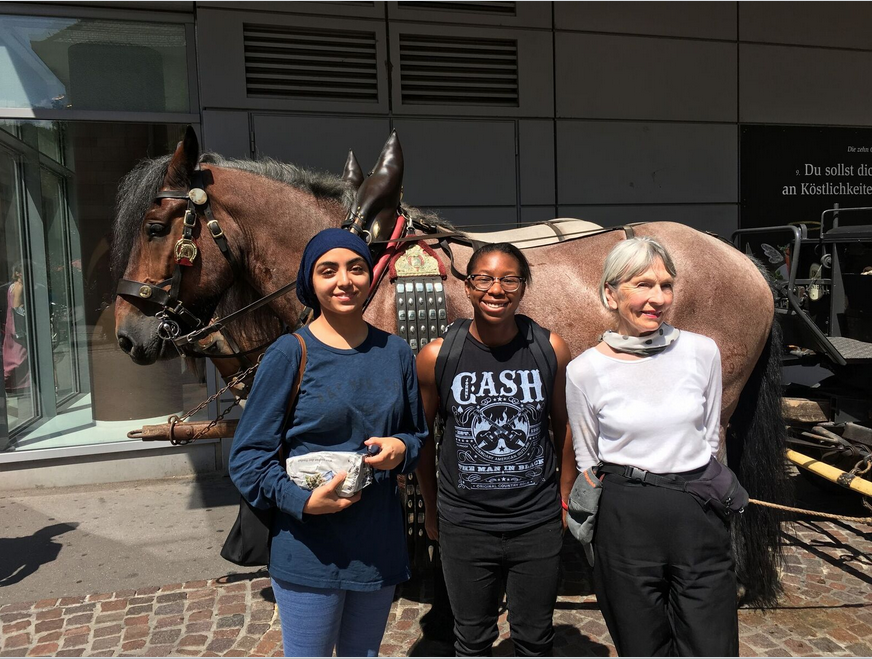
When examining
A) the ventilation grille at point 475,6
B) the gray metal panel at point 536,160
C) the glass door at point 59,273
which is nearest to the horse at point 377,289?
the gray metal panel at point 536,160

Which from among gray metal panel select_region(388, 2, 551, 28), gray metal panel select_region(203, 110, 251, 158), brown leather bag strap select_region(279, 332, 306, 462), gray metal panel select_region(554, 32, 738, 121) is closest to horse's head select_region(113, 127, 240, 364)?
brown leather bag strap select_region(279, 332, 306, 462)

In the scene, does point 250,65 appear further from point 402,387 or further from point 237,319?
point 402,387

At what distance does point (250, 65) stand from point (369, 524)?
520cm

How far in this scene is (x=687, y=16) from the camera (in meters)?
6.77

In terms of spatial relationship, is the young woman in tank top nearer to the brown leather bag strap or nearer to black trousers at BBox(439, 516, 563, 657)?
black trousers at BBox(439, 516, 563, 657)

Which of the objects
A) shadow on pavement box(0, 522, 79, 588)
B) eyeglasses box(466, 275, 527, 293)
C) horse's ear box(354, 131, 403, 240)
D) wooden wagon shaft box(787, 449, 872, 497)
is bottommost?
shadow on pavement box(0, 522, 79, 588)

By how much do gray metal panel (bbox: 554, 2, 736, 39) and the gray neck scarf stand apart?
5626 millimetres

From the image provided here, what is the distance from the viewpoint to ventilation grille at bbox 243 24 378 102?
5691 mm

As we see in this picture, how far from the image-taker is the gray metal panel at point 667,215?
6.63 m

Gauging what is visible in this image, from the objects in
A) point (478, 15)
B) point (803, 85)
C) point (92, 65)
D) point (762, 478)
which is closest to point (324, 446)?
point (762, 478)

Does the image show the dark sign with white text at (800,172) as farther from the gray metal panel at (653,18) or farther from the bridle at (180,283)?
the bridle at (180,283)

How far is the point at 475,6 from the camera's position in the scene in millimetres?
6285

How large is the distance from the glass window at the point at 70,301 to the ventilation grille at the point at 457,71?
2346mm

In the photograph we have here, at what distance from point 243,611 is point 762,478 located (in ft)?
9.55
